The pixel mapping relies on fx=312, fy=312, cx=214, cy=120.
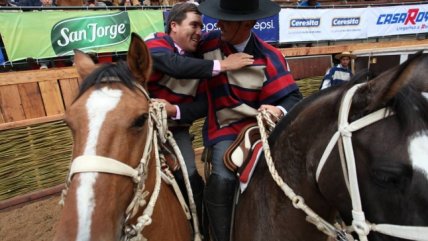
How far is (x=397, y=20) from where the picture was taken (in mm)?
9914

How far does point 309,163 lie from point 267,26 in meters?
6.51

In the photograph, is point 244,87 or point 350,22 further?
point 350,22

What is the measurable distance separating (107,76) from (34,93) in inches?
168

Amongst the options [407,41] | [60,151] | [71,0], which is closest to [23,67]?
[60,151]

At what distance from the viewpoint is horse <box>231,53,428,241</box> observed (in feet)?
3.81

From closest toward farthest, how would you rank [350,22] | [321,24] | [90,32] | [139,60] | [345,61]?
[139,60] < [90,32] < [345,61] < [321,24] < [350,22]

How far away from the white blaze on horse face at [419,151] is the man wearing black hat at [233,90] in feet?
3.53

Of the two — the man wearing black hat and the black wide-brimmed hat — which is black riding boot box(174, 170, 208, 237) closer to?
the man wearing black hat

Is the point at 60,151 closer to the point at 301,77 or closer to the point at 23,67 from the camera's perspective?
the point at 23,67

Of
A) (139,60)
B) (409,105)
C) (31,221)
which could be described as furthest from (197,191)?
(31,221)

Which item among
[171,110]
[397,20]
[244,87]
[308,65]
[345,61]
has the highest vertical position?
[244,87]

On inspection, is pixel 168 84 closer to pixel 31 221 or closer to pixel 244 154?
pixel 244 154

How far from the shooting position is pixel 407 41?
10.3m

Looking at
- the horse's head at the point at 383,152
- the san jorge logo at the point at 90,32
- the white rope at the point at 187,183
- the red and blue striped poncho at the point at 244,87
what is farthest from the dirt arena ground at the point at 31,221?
the horse's head at the point at 383,152
